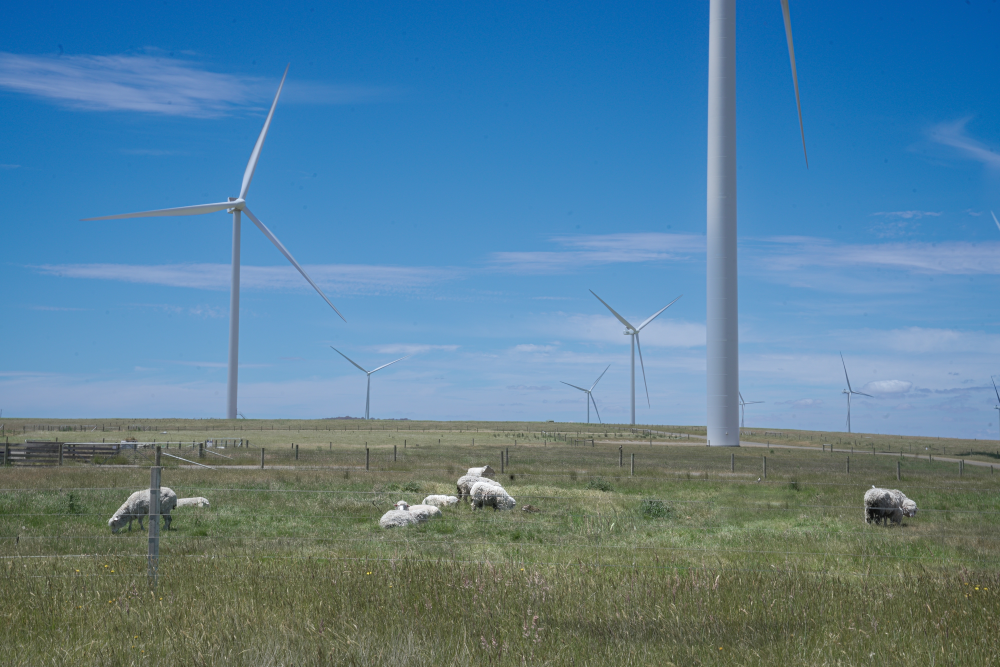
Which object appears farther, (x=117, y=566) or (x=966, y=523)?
(x=966, y=523)

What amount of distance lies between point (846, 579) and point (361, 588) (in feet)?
21.3

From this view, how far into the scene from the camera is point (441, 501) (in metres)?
23.6

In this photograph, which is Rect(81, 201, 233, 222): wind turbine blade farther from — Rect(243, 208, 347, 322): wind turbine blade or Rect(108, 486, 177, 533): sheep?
Rect(108, 486, 177, 533): sheep

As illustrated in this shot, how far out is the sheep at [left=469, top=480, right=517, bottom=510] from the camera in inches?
901

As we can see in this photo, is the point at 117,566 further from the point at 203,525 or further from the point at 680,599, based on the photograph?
the point at 203,525

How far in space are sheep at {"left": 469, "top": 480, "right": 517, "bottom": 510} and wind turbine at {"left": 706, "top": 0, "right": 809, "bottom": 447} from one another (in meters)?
49.8

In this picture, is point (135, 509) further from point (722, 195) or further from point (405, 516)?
point (722, 195)

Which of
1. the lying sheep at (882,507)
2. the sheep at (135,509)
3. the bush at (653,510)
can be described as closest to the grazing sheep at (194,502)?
the sheep at (135,509)

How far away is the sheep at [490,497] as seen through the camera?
22891 millimetres

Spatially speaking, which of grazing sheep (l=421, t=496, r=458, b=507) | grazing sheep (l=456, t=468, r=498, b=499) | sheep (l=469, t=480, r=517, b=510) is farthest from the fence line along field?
grazing sheep (l=456, t=468, r=498, b=499)

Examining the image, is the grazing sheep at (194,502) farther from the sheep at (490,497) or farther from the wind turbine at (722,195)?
the wind turbine at (722,195)

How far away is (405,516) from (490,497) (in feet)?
14.9

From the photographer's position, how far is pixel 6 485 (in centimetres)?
2852

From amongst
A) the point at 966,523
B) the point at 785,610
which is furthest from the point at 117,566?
the point at 966,523
